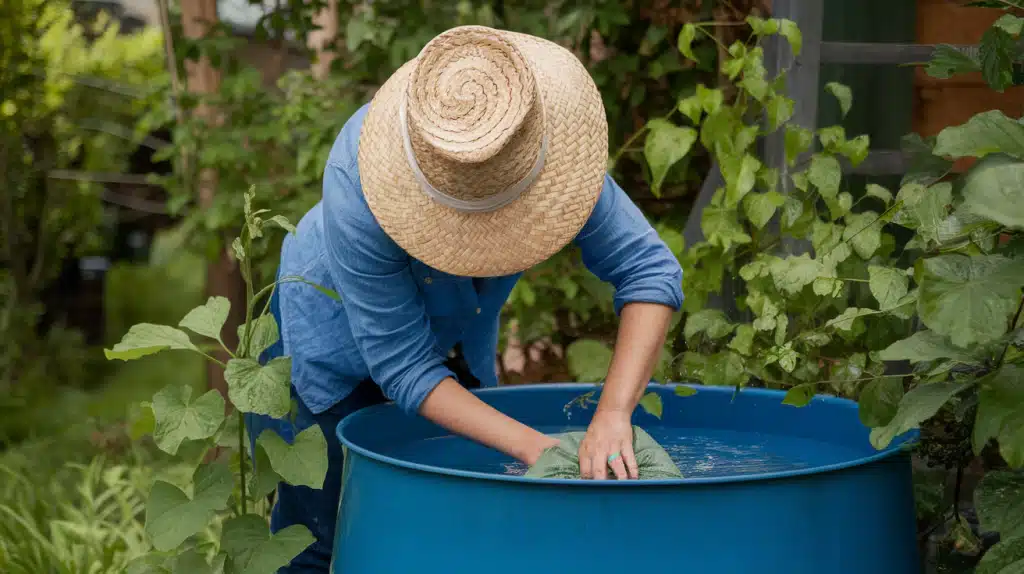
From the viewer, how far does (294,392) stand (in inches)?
88.2

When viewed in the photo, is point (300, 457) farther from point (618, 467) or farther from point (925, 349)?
point (925, 349)

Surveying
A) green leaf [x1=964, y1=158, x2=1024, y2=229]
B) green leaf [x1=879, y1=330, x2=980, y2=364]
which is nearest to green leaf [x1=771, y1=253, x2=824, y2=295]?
green leaf [x1=879, y1=330, x2=980, y2=364]

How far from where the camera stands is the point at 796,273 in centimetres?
222

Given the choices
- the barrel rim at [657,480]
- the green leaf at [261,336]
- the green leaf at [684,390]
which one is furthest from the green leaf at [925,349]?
the green leaf at [261,336]

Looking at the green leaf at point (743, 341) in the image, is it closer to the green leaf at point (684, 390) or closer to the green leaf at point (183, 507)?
the green leaf at point (684, 390)

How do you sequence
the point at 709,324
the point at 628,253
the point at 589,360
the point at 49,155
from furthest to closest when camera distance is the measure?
1. the point at 49,155
2. the point at 589,360
3. the point at 709,324
4. the point at 628,253

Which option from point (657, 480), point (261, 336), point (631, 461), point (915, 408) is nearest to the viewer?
point (657, 480)

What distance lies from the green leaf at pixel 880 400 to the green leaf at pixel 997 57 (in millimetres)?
434

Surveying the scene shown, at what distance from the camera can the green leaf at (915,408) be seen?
1.46 meters

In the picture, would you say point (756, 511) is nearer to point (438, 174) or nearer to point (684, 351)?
point (438, 174)

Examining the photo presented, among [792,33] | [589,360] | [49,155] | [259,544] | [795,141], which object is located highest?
[792,33]

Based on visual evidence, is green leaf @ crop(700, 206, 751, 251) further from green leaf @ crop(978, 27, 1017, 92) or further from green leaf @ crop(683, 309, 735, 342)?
green leaf @ crop(978, 27, 1017, 92)

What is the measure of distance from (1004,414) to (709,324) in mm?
1047

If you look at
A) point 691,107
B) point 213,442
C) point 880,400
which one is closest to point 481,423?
point 213,442
